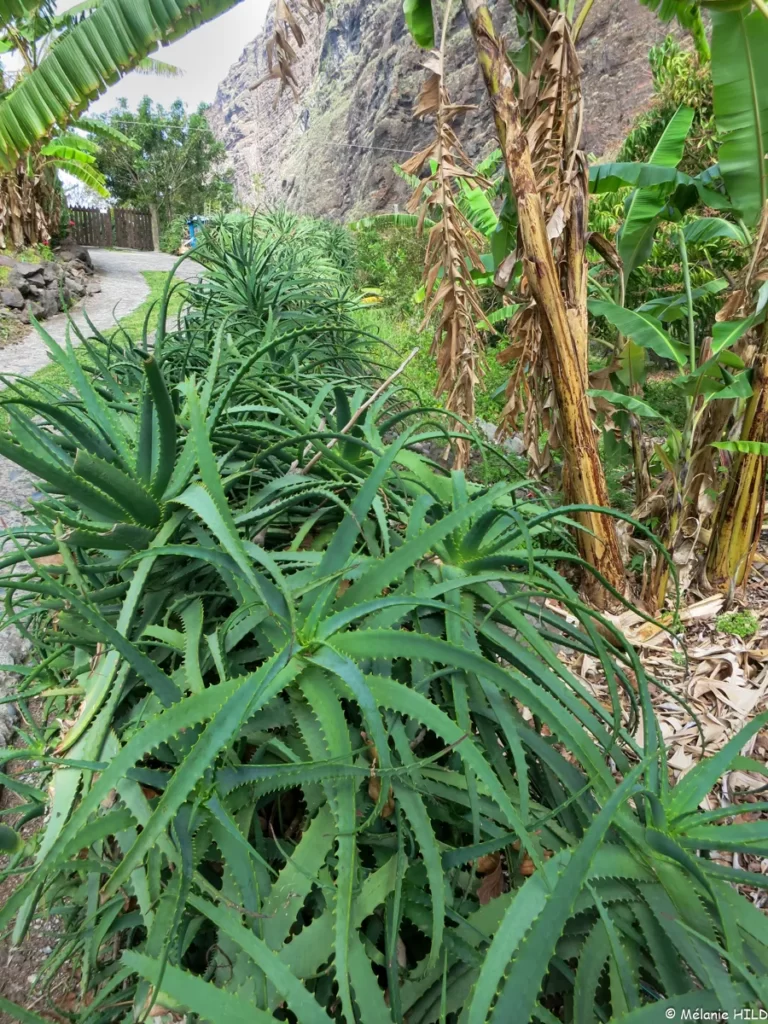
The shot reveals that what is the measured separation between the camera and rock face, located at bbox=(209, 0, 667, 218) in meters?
16.2

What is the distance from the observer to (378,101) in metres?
28.5

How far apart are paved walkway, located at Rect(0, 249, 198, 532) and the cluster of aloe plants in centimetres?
46

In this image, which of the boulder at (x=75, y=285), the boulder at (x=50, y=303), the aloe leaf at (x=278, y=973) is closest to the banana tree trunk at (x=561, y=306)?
the aloe leaf at (x=278, y=973)

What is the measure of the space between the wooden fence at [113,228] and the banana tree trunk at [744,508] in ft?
77.0

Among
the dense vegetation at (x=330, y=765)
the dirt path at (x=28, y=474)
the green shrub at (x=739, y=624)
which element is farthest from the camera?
the green shrub at (x=739, y=624)

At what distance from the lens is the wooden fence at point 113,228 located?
70.5ft

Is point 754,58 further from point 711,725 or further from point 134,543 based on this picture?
point 134,543

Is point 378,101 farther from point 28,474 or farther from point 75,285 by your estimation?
point 28,474

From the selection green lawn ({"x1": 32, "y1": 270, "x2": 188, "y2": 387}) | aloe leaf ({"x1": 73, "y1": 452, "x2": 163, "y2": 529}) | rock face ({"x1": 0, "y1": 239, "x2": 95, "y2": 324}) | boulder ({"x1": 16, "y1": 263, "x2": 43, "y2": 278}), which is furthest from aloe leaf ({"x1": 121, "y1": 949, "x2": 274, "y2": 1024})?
boulder ({"x1": 16, "y1": 263, "x2": 43, "y2": 278})

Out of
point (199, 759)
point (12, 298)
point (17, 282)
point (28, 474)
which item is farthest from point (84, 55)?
point (17, 282)

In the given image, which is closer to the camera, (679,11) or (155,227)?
(679,11)

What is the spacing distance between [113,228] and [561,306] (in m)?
25.3

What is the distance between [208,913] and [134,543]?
0.64 m

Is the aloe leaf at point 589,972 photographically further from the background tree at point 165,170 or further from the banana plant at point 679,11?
the background tree at point 165,170
